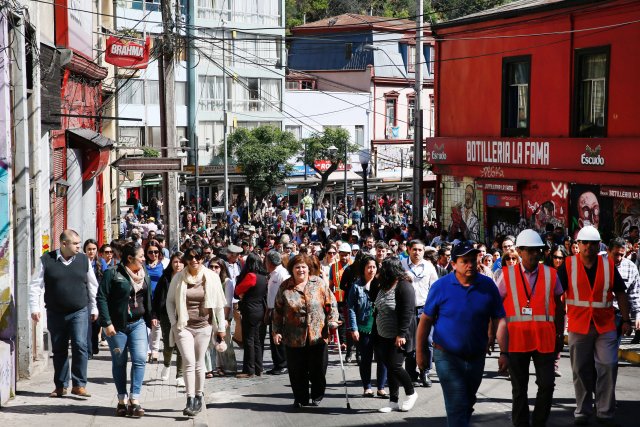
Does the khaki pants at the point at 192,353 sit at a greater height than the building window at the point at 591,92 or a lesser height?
lesser

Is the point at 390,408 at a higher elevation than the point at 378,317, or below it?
below

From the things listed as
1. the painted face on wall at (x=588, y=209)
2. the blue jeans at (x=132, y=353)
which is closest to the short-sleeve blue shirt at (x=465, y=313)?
the blue jeans at (x=132, y=353)

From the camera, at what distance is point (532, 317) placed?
8.88m

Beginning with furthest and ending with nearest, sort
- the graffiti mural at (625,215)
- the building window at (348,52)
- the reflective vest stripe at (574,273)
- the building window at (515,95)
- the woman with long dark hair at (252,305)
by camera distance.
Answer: the building window at (348,52)
the building window at (515,95)
the graffiti mural at (625,215)
the woman with long dark hair at (252,305)
the reflective vest stripe at (574,273)

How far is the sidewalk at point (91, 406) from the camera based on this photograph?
984cm

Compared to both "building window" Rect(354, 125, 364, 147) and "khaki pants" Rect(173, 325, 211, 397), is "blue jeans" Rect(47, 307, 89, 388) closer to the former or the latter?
"khaki pants" Rect(173, 325, 211, 397)

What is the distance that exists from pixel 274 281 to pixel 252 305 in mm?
413

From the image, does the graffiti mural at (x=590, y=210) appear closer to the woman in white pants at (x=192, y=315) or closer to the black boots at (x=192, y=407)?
the woman in white pants at (x=192, y=315)

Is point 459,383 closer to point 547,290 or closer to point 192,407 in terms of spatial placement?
point 547,290

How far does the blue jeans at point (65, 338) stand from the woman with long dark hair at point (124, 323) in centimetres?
64

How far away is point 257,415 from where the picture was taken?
10.5 meters

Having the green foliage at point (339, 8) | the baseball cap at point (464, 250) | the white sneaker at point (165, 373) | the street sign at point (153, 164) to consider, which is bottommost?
the white sneaker at point (165, 373)

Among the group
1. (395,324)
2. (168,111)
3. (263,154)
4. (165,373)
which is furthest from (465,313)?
(263,154)

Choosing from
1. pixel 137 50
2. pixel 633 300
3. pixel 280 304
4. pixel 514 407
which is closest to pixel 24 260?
pixel 280 304
